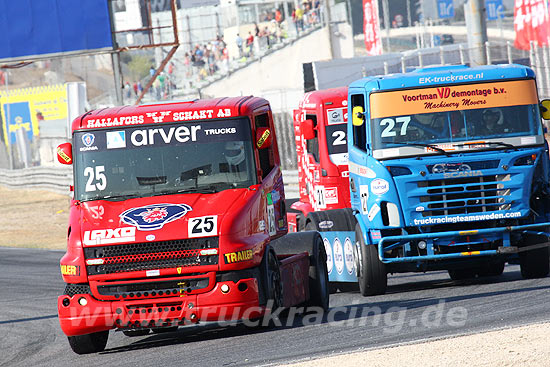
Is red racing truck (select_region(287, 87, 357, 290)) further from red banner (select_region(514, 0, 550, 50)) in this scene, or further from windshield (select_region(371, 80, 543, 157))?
red banner (select_region(514, 0, 550, 50))

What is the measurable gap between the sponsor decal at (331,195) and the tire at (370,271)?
8.01 feet

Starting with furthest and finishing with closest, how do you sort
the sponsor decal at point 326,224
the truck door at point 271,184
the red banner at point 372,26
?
the red banner at point 372,26 → the sponsor decal at point 326,224 → the truck door at point 271,184

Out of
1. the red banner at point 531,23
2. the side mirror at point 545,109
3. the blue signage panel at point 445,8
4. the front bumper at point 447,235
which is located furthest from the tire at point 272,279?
the blue signage panel at point 445,8

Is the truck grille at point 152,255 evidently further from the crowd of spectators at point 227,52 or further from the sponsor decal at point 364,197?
the crowd of spectators at point 227,52

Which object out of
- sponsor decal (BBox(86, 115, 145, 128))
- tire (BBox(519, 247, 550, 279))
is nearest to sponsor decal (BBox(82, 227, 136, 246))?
sponsor decal (BBox(86, 115, 145, 128))

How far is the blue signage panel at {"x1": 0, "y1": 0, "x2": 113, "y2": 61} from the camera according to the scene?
29.0m

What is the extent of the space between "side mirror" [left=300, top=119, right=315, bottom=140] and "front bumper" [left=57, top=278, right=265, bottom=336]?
5.77 m

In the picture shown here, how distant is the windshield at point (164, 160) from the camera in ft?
35.6

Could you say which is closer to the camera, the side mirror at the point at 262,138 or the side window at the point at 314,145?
the side mirror at the point at 262,138

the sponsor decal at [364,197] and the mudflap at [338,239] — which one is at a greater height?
the sponsor decal at [364,197]

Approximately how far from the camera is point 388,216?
1260 cm

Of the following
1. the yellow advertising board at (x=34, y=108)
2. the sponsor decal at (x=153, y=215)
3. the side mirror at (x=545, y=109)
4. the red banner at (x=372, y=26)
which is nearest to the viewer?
the sponsor decal at (x=153, y=215)

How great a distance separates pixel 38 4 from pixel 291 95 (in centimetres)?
1080

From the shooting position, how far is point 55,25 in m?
29.0
